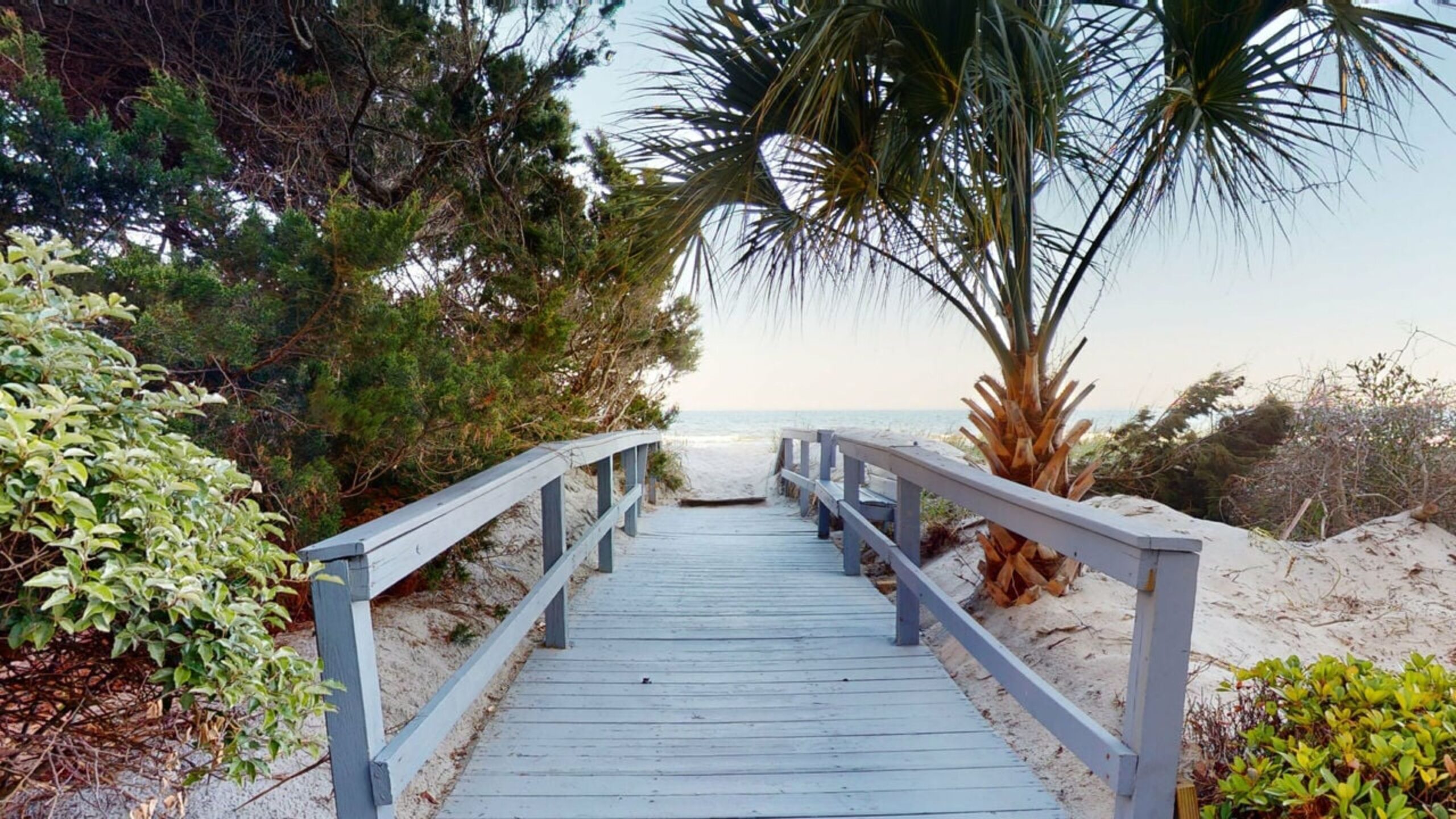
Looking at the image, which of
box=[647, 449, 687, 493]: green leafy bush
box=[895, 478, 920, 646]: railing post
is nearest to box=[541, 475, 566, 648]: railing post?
box=[895, 478, 920, 646]: railing post

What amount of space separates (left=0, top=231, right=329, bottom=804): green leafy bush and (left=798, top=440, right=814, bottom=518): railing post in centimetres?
597

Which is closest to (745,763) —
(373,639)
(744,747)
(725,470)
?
(744,747)

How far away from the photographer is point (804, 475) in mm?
7230

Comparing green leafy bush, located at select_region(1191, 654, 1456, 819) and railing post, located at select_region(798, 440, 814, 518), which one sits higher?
green leafy bush, located at select_region(1191, 654, 1456, 819)

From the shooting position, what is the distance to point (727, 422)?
4331cm

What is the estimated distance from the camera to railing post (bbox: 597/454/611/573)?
13.2 ft

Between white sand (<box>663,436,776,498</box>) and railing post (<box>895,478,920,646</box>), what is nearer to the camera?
railing post (<box>895,478,920,646</box>)

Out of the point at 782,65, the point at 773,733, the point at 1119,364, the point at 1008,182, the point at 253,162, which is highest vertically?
the point at 782,65

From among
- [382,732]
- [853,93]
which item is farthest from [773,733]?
[853,93]

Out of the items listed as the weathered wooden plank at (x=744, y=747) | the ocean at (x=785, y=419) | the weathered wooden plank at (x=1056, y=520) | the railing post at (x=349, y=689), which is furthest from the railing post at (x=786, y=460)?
the ocean at (x=785, y=419)

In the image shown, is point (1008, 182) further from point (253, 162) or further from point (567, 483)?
point (567, 483)

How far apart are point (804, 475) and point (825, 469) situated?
1704 millimetres

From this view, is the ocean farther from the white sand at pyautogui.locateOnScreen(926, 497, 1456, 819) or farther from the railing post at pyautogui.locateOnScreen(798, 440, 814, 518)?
the white sand at pyautogui.locateOnScreen(926, 497, 1456, 819)

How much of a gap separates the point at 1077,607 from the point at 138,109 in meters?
4.12
